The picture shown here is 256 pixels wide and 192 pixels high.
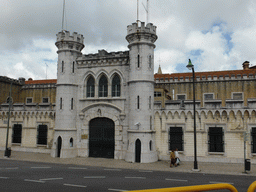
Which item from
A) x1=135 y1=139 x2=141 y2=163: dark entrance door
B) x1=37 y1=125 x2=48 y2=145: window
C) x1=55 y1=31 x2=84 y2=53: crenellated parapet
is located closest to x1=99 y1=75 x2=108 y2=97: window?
x1=55 y1=31 x2=84 y2=53: crenellated parapet

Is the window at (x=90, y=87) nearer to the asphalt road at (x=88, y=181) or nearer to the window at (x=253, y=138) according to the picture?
the asphalt road at (x=88, y=181)

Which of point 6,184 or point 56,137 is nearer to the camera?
point 6,184

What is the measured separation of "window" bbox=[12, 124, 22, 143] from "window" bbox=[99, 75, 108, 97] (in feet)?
39.4

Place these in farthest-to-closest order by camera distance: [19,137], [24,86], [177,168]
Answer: [24,86] < [19,137] < [177,168]

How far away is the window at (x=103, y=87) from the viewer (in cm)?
2345

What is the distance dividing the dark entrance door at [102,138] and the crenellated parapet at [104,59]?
6.22 m

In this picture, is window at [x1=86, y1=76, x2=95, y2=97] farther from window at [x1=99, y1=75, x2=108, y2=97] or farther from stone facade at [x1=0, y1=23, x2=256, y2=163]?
window at [x1=99, y1=75, x2=108, y2=97]

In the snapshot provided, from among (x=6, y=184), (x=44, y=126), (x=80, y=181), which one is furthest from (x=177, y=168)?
(x=44, y=126)

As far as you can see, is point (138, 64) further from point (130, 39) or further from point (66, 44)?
point (66, 44)

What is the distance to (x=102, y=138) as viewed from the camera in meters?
22.7

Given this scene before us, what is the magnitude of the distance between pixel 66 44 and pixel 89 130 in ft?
32.8

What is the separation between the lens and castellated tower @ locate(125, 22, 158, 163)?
20.2 metres

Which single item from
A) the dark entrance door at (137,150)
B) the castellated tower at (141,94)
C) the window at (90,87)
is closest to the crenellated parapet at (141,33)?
the castellated tower at (141,94)

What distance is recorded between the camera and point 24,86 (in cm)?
3638
